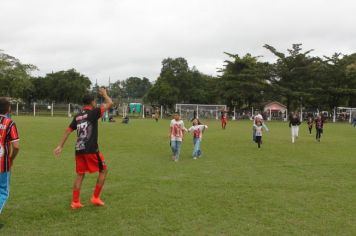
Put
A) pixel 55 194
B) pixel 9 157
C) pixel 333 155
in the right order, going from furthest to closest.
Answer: pixel 333 155 → pixel 55 194 → pixel 9 157

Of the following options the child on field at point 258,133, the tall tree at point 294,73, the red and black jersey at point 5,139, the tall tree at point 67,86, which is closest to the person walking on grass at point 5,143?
the red and black jersey at point 5,139

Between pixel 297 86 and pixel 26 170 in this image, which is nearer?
pixel 26 170

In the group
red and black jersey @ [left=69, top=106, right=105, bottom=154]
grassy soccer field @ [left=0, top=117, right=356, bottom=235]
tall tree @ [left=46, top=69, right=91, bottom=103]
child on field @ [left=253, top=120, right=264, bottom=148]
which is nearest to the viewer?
grassy soccer field @ [left=0, top=117, right=356, bottom=235]

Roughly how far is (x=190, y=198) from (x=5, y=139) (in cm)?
326

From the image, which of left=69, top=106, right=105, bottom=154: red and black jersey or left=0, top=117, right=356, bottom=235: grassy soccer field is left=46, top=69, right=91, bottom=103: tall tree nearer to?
left=0, top=117, right=356, bottom=235: grassy soccer field

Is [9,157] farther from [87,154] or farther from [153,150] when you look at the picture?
[153,150]

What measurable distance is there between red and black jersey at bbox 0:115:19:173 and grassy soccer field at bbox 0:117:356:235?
2.72 feet

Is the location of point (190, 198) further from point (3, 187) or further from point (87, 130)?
point (3, 187)

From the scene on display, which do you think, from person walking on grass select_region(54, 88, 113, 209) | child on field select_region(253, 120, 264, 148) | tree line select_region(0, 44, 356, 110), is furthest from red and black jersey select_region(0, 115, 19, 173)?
tree line select_region(0, 44, 356, 110)

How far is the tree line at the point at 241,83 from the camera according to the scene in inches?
2184

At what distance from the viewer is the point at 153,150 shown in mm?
15648

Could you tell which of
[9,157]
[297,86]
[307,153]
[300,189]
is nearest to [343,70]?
[297,86]

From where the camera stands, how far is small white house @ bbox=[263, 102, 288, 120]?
5916 centimetres

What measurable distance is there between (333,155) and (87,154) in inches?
415
